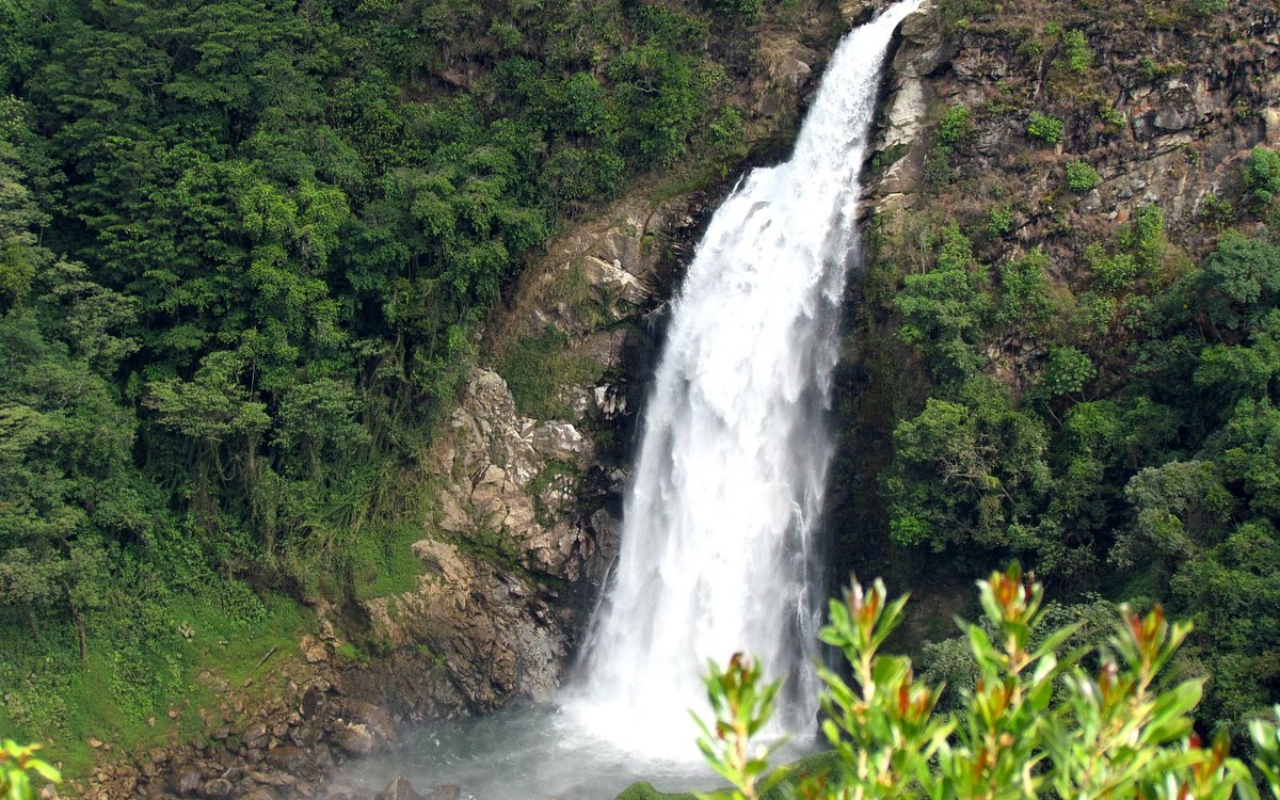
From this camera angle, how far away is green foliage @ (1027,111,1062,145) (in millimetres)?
23609

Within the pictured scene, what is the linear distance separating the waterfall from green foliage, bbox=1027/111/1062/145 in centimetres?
382

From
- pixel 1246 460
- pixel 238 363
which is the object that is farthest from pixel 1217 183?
pixel 238 363

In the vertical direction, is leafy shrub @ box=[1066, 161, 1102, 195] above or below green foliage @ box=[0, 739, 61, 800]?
above

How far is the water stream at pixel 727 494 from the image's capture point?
2480 centimetres

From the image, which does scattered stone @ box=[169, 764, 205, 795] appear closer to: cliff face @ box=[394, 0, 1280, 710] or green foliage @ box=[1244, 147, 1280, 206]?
cliff face @ box=[394, 0, 1280, 710]

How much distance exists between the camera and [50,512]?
23.6 meters

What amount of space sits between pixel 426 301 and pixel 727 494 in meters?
7.78

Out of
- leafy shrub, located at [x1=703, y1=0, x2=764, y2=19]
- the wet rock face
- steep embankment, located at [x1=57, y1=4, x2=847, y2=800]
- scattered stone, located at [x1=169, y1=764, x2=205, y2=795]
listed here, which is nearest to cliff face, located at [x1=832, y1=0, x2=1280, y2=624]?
the wet rock face

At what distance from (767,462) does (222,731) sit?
482 inches

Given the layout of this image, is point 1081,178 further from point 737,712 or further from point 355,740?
point 737,712

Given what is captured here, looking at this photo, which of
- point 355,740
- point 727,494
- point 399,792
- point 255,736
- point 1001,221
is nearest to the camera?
point 399,792

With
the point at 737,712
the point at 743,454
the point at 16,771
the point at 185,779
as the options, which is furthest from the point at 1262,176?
the point at 185,779

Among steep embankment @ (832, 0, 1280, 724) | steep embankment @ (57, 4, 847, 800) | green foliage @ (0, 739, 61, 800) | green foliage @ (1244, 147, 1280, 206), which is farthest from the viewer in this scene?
steep embankment @ (57, 4, 847, 800)

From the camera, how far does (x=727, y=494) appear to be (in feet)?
85.4
